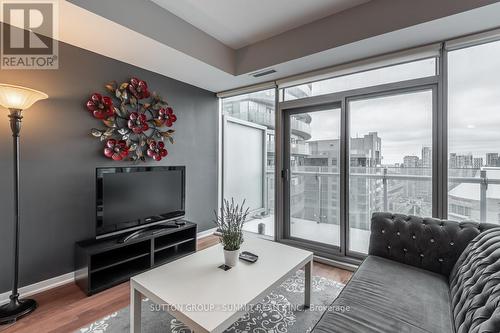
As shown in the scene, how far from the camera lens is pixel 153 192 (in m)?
2.80

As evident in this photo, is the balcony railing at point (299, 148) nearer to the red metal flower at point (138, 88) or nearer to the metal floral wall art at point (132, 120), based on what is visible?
the metal floral wall art at point (132, 120)

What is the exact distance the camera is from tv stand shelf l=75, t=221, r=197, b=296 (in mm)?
2221

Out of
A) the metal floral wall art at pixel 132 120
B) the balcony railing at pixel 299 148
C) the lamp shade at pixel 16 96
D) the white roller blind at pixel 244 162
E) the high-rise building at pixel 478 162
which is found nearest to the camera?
the lamp shade at pixel 16 96

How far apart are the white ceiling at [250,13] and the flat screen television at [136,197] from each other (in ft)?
5.61

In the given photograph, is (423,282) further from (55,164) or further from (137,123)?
(55,164)

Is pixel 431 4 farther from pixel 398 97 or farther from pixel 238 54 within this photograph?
pixel 238 54

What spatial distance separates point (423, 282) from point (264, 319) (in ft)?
3.76

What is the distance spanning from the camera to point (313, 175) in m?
3.22

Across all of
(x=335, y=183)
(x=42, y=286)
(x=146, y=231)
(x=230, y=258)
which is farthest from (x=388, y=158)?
(x=42, y=286)

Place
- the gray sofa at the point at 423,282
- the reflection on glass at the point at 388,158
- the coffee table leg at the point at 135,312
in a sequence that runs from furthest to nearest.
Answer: the reflection on glass at the point at 388,158 → the coffee table leg at the point at 135,312 → the gray sofa at the point at 423,282

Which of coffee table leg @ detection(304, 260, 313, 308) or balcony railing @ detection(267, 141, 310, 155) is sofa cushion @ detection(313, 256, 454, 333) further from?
balcony railing @ detection(267, 141, 310, 155)

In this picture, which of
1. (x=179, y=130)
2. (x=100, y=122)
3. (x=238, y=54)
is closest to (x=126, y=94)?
(x=100, y=122)

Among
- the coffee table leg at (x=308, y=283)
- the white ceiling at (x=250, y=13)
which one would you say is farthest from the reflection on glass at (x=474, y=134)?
the coffee table leg at (x=308, y=283)

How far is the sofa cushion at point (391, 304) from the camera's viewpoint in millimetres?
1171
